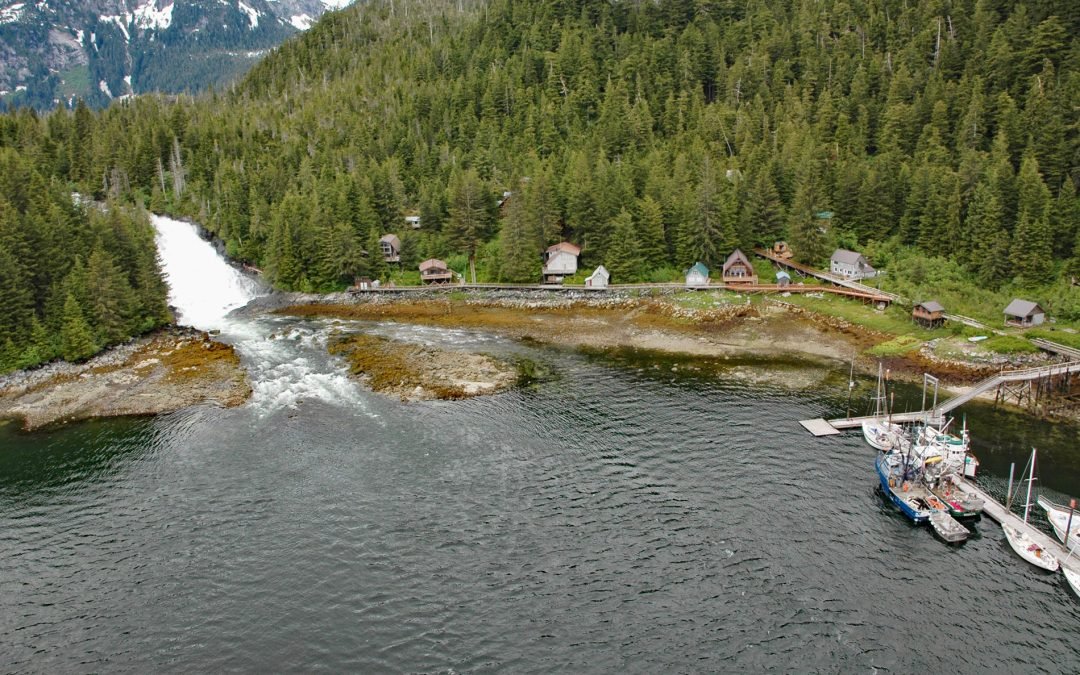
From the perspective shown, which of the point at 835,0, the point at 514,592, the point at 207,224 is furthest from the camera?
the point at 835,0

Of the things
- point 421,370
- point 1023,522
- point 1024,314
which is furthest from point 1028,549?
point 421,370

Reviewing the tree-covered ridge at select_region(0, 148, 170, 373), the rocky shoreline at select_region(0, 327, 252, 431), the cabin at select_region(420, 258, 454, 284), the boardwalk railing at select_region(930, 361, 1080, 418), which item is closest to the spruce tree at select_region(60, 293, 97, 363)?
the tree-covered ridge at select_region(0, 148, 170, 373)

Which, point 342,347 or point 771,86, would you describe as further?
point 771,86

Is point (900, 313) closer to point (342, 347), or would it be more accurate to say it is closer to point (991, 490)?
point (991, 490)

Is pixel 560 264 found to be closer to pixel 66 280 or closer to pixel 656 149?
pixel 656 149

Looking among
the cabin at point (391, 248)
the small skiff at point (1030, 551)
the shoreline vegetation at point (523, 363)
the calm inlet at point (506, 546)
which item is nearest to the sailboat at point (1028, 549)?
the small skiff at point (1030, 551)

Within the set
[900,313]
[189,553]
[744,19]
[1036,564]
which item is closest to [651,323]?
[900,313]
